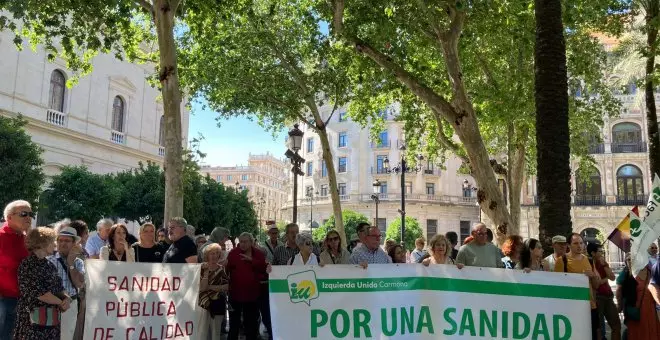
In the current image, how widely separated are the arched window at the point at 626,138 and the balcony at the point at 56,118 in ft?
145

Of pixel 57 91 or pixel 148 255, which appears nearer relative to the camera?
pixel 148 255

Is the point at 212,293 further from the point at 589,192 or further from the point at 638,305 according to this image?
the point at 589,192

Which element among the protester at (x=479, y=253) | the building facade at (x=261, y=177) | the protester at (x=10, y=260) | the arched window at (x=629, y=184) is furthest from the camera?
the building facade at (x=261, y=177)

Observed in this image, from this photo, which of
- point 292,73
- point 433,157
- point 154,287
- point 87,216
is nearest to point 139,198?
point 87,216

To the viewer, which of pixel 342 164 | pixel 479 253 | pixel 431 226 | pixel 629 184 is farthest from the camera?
pixel 342 164

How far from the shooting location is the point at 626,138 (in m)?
49.8

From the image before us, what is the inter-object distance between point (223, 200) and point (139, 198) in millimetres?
6038

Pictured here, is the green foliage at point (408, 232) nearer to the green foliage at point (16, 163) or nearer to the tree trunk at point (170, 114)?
the green foliage at point (16, 163)

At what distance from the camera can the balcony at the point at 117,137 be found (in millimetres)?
33531

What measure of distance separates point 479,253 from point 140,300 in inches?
172

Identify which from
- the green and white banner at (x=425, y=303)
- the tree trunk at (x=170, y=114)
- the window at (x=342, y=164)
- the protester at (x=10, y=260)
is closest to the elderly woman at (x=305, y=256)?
the green and white banner at (x=425, y=303)

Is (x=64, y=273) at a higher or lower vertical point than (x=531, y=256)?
lower

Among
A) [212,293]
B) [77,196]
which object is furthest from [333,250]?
[77,196]

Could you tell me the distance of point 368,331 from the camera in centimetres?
649
